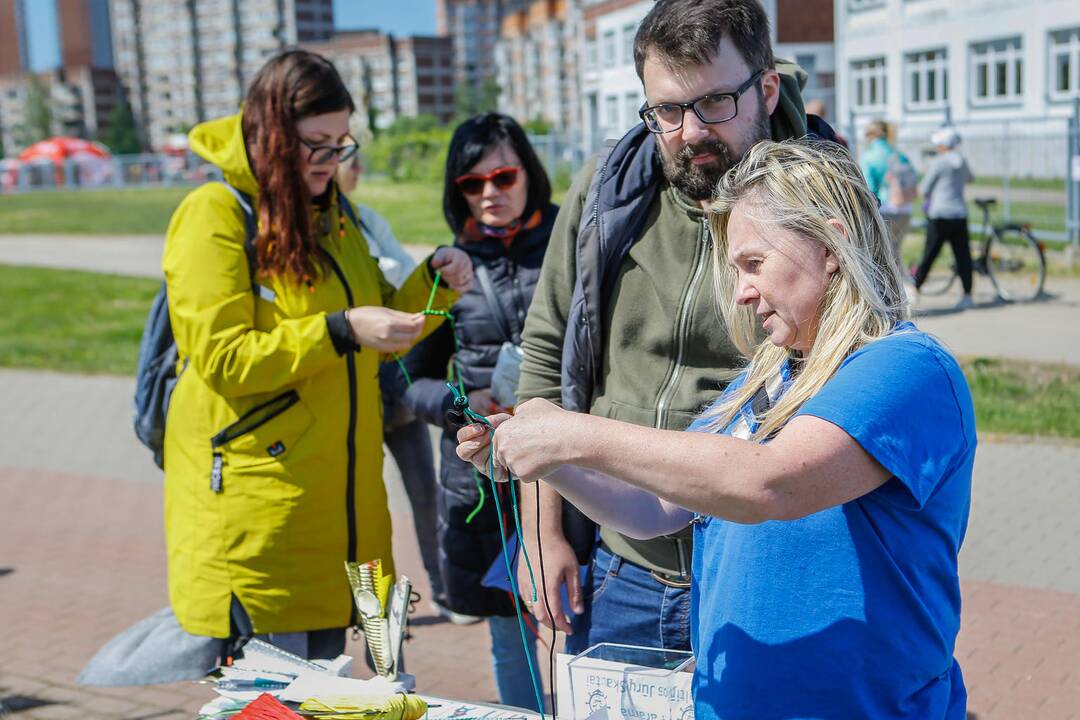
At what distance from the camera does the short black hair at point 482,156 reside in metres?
3.90

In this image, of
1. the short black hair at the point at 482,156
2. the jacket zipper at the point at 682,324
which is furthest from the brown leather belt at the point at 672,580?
the short black hair at the point at 482,156

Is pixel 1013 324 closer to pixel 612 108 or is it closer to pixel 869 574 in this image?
pixel 869 574

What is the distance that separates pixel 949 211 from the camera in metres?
11.9

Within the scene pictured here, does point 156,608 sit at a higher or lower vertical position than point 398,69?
lower

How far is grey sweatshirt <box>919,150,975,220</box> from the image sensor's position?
11922 mm

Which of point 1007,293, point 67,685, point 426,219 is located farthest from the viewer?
point 426,219

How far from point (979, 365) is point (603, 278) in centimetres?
708

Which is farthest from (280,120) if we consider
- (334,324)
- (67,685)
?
(67,685)

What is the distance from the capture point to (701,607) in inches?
77.8

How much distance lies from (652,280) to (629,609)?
28.5 inches

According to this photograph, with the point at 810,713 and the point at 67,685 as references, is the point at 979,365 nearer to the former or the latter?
the point at 67,685

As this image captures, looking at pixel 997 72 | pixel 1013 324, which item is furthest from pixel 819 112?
pixel 997 72

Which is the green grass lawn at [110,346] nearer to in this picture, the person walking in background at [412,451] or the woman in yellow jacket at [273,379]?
the person walking in background at [412,451]

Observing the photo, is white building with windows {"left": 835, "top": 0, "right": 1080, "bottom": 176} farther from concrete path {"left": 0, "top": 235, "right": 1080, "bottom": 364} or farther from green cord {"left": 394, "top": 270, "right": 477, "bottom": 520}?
green cord {"left": 394, "top": 270, "right": 477, "bottom": 520}
